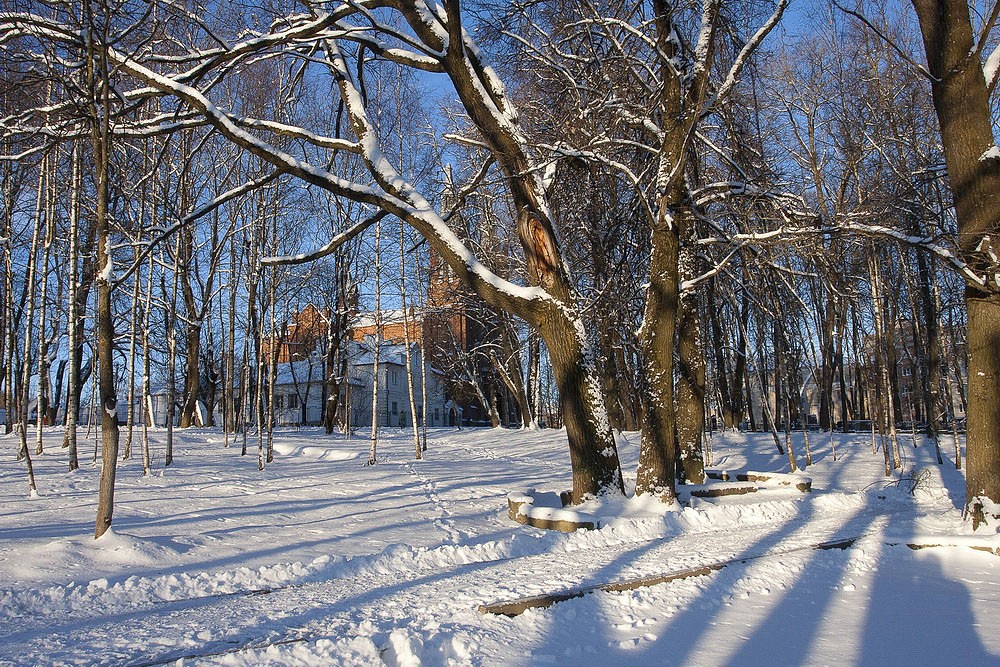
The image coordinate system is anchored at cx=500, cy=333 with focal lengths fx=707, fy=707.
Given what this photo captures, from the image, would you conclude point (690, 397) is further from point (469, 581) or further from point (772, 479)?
point (469, 581)

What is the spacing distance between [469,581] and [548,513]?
3.21 m

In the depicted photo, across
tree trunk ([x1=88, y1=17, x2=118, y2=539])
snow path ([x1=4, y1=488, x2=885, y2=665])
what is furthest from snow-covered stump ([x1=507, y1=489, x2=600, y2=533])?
tree trunk ([x1=88, y1=17, x2=118, y2=539])

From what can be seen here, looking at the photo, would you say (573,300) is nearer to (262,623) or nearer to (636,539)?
(636,539)

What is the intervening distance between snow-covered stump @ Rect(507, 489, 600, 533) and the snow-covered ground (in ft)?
0.74

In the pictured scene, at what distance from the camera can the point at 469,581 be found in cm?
591

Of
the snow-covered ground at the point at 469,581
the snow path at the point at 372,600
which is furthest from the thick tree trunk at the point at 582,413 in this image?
the snow path at the point at 372,600

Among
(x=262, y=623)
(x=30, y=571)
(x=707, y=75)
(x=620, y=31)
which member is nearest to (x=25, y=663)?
(x=262, y=623)

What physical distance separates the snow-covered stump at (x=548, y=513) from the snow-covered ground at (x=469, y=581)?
225mm

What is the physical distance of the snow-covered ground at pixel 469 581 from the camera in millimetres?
4180

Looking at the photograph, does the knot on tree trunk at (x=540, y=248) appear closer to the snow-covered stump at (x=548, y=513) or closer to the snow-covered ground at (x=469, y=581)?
the snow-covered stump at (x=548, y=513)

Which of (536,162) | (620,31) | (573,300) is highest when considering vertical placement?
(620,31)

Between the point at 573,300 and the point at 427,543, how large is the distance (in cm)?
379

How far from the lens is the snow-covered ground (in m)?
4.18

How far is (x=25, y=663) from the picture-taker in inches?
160
